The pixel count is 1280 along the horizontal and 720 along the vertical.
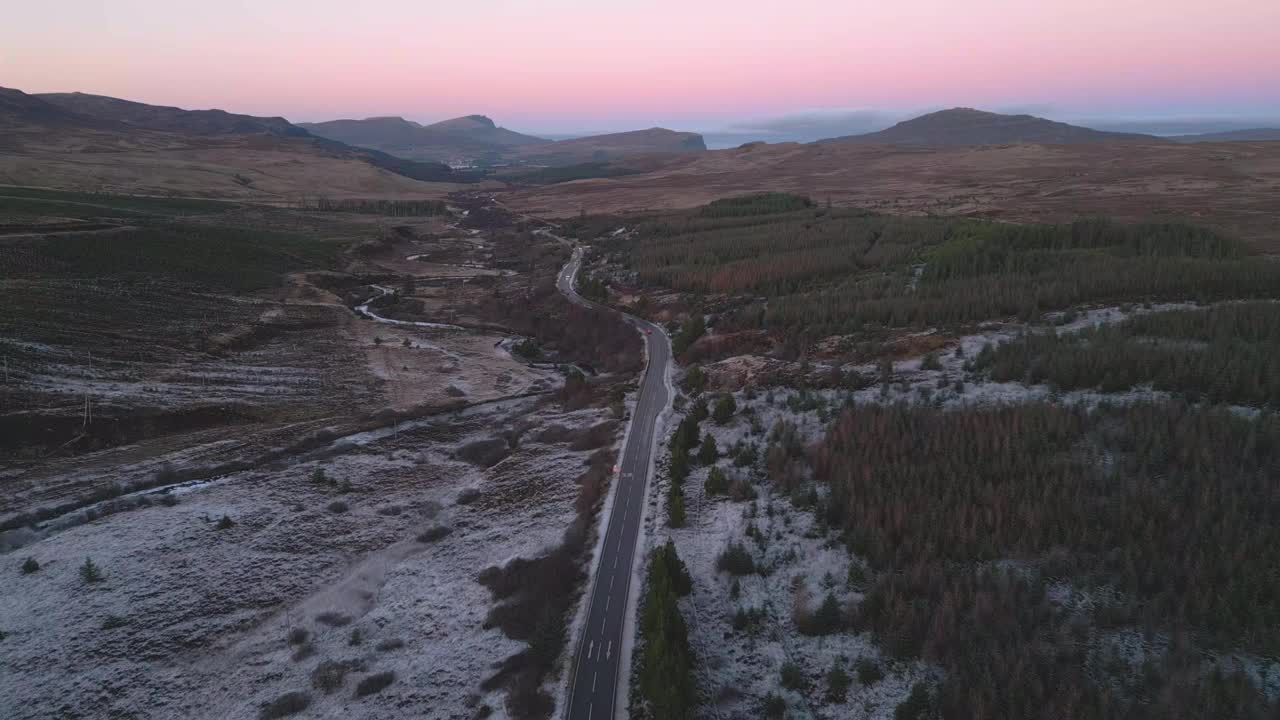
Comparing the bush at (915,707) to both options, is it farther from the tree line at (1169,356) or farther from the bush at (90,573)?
the bush at (90,573)

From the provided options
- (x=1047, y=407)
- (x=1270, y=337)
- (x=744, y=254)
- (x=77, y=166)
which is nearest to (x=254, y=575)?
(x=1047, y=407)

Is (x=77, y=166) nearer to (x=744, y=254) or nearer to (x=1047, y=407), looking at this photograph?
(x=744, y=254)

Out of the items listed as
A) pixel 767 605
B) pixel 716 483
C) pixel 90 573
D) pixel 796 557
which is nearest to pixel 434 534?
pixel 90 573

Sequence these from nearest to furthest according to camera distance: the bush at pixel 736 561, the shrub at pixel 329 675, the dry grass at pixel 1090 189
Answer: the shrub at pixel 329 675
the bush at pixel 736 561
the dry grass at pixel 1090 189

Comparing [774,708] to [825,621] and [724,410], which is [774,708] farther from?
[724,410]

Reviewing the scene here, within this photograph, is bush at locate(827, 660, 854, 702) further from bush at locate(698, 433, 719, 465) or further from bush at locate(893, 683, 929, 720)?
bush at locate(698, 433, 719, 465)

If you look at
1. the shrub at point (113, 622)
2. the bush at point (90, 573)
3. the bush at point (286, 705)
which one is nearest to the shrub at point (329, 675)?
the bush at point (286, 705)

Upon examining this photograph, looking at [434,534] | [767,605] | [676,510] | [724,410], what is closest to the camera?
[767,605]
